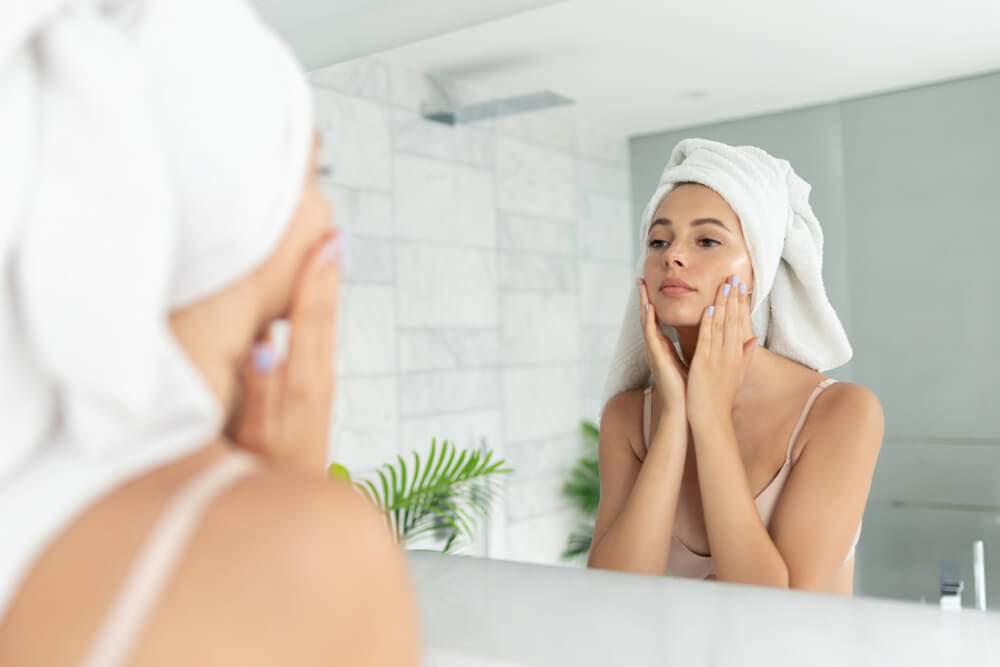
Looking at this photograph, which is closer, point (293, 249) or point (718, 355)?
point (293, 249)

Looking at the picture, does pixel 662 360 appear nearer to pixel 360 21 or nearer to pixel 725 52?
pixel 725 52

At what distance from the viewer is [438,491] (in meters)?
1.26

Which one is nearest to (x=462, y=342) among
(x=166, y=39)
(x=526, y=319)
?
(x=526, y=319)

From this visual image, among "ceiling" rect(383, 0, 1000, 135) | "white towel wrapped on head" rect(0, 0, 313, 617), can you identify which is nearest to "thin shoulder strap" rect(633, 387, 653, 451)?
"ceiling" rect(383, 0, 1000, 135)

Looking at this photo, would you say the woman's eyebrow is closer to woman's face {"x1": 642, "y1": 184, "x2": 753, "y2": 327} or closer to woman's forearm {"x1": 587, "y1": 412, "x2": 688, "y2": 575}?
woman's face {"x1": 642, "y1": 184, "x2": 753, "y2": 327}

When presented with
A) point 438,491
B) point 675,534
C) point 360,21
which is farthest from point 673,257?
point 360,21

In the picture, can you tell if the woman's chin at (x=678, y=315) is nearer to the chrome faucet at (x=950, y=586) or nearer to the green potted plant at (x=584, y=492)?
the green potted plant at (x=584, y=492)

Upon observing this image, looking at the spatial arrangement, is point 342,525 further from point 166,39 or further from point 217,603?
point 166,39

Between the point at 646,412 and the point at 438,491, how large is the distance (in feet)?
1.27

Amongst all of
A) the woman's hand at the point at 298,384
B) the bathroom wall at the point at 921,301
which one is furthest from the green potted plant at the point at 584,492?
the woman's hand at the point at 298,384

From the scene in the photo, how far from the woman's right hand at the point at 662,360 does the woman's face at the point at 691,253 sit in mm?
13

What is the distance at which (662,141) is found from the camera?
1009 millimetres

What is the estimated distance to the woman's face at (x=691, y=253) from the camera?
939mm

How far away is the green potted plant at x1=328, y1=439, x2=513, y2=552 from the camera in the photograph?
3.99 feet
